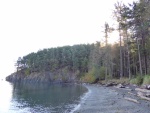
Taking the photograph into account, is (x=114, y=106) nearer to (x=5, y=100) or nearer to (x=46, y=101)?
(x=46, y=101)

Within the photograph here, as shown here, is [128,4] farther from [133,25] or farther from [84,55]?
[84,55]

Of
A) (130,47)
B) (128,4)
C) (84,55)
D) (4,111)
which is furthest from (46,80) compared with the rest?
(4,111)

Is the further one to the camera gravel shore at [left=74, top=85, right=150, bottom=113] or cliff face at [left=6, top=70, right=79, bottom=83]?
cliff face at [left=6, top=70, right=79, bottom=83]

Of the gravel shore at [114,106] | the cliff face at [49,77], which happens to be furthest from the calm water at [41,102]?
the cliff face at [49,77]

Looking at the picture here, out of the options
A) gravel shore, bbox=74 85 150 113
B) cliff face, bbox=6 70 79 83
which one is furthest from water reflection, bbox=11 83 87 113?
cliff face, bbox=6 70 79 83

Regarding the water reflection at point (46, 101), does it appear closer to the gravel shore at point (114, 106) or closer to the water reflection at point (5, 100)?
the water reflection at point (5, 100)

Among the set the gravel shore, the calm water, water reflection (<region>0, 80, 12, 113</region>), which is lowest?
water reflection (<region>0, 80, 12, 113</region>)

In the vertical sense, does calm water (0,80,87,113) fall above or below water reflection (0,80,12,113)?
above

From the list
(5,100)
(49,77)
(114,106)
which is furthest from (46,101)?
(49,77)

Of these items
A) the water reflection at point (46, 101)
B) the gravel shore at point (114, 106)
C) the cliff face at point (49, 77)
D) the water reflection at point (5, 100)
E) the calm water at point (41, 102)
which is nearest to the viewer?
the gravel shore at point (114, 106)

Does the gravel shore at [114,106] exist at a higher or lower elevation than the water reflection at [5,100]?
higher

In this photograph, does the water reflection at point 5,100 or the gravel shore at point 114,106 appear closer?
the gravel shore at point 114,106

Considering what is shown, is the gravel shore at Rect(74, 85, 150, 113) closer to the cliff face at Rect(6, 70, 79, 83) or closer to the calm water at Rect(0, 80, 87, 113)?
the calm water at Rect(0, 80, 87, 113)

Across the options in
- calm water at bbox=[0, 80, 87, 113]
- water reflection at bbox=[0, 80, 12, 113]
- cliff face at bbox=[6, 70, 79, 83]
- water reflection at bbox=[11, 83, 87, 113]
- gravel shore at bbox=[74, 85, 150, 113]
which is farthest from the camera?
cliff face at bbox=[6, 70, 79, 83]
